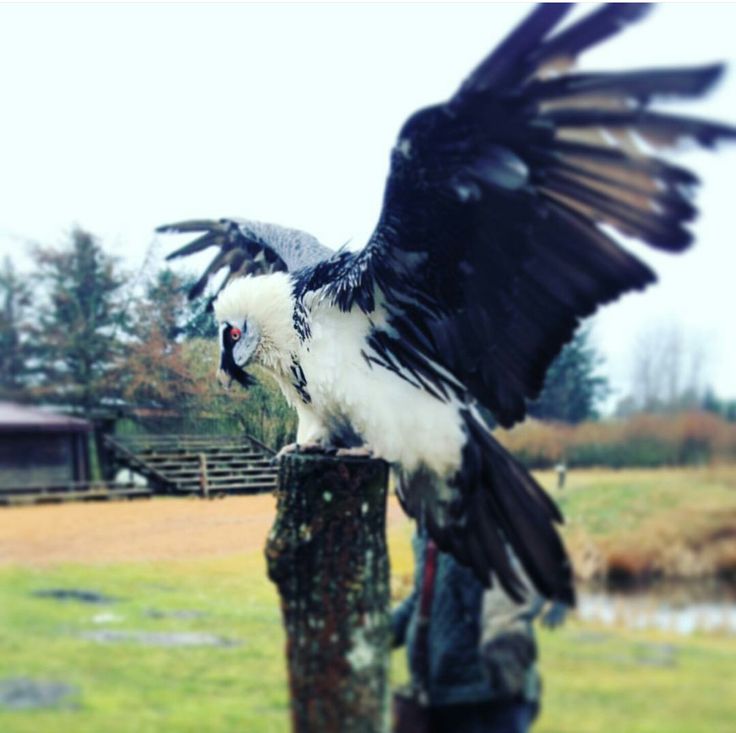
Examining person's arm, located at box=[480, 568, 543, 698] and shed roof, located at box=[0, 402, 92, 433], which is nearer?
person's arm, located at box=[480, 568, 543, 698]

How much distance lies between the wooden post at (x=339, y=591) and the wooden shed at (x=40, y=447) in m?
0.75

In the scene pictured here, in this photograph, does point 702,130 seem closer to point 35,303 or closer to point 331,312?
point 331,312

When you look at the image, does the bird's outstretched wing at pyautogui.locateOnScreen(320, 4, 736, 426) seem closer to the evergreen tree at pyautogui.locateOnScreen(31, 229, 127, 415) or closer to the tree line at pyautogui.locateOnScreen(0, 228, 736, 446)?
the tree line at pyautogui.locateOnScreen(0, 228, 736, 446)

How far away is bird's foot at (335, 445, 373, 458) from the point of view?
1578mm

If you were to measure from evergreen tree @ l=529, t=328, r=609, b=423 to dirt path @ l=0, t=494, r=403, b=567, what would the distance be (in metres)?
0.77

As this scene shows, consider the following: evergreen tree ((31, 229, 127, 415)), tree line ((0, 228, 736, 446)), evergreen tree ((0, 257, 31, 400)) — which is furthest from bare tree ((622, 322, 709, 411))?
evergreen tree ((0, 257, 31, 400))

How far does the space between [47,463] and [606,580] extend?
4.38 feet

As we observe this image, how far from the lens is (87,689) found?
1.78 m

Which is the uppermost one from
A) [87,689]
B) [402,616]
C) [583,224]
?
[583,224]

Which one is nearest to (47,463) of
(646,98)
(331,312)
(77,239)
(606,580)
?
(77,239)

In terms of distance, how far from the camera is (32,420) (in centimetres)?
207

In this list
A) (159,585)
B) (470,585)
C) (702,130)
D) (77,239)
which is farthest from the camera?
(77,239)

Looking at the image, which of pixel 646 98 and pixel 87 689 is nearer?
pixel 646 98

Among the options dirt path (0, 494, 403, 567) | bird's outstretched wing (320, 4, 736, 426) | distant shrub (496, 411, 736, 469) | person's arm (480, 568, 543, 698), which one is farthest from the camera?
dirt path (0, 494, 403, 567)
